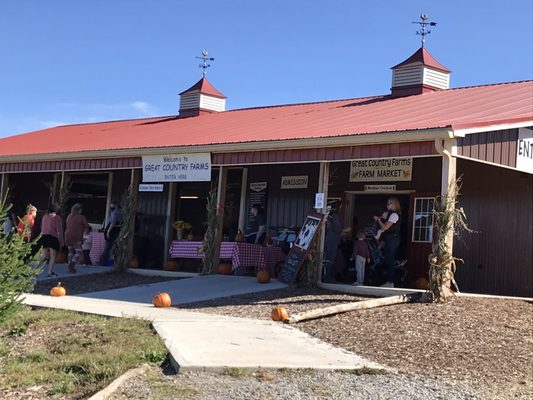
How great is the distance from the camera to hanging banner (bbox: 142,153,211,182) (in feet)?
47.9

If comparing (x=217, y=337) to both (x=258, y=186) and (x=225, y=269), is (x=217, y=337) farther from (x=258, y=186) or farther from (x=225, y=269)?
(x=258, y=186)

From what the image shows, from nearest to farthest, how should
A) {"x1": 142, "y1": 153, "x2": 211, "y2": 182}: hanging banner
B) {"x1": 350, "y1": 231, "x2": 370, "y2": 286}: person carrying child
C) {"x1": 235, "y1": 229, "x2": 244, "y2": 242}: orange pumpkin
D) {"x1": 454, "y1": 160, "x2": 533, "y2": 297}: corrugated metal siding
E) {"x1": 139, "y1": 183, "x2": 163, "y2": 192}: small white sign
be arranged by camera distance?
{"x1": 350, "y1": 231, "x2": 370, "y2": 286}: person carrying child, {"x1": 454, "y1": 160, "x2": 533, "y2": 297}: corrugated metal siding, {"x1": 142, "y1": 153, "x2": 211, "y2": 182}: hanging banner, {"x1": 235, "y1": 229, "x2": 244, "y2": 242}: orange pumpkin, {"x1": 139, "y1": 183, "x2": 163, "y2": 192}: small white sign

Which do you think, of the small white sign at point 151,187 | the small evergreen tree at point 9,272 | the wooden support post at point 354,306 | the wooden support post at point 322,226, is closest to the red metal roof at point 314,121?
the wooden support post at point 322,226

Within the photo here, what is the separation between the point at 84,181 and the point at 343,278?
9.71 meters

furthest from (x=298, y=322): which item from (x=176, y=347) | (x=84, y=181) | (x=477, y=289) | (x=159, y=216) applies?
(x=84, y=181)

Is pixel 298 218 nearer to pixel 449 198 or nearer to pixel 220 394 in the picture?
pixel 449 198

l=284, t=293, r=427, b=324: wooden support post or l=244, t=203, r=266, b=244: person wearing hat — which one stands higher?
l=244, t=203, r=266, b=244: person wearing hat

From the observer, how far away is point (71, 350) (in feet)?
25.1

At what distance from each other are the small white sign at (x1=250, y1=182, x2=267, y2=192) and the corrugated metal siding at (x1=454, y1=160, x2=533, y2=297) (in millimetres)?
4794

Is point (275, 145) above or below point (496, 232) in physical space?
above

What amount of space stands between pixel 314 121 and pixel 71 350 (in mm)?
9293

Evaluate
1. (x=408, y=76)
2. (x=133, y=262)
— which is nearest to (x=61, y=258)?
(x=133, y=262)

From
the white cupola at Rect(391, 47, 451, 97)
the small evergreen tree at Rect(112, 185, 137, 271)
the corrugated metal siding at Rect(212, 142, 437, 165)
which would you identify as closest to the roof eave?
the corrugated metal siding at Rect(212, 142, 437, 165)

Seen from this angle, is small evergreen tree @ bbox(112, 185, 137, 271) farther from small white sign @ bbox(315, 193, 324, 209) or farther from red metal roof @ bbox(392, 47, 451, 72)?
red metal roof @ bbox(392, 47, 451, 72)
